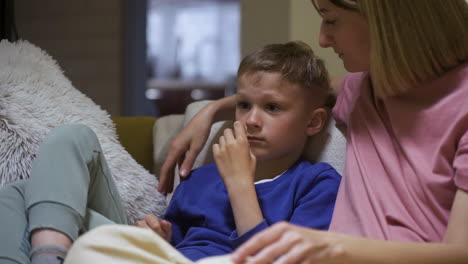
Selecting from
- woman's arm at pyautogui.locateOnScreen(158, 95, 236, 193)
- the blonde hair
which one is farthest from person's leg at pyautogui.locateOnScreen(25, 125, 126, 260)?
the blonde hair

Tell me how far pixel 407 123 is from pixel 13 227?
0.71m

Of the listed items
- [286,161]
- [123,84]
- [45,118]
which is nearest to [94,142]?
[45,118]

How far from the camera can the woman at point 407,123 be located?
3.35ft

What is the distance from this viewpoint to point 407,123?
1.10 m

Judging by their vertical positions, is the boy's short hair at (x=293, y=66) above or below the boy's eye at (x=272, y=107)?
above

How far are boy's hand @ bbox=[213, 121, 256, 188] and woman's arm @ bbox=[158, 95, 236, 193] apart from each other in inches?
10.4

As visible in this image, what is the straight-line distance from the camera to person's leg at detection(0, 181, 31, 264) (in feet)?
3.35

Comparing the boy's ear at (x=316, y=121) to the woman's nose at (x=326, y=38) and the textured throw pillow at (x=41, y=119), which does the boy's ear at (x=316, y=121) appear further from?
the textured throw pillow at (x=41, y=119)

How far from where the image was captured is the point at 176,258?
0.82 metres

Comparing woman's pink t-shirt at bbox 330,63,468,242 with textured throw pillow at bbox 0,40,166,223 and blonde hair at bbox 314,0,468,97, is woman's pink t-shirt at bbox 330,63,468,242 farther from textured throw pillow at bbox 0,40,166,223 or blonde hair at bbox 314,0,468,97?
textured throw pillow at bbox 0,40,166,223

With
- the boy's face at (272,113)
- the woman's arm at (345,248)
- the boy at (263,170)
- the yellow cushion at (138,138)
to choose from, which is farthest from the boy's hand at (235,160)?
the yellow cushion at (138,138)

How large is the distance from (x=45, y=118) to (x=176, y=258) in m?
0.71

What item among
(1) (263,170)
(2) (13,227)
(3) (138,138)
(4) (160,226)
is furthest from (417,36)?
(3) (138,138)

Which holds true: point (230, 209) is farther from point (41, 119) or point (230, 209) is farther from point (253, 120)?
point (41, 119)
